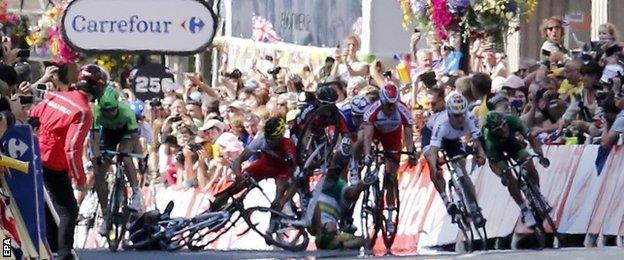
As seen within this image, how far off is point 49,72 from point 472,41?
6872mm

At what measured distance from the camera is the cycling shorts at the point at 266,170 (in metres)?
23.7

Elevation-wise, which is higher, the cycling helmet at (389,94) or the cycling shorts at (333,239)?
the cycling helmet at (389,94)

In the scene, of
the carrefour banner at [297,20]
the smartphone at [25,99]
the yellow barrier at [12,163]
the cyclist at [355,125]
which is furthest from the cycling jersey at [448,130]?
the carrefour banner at [297,20]

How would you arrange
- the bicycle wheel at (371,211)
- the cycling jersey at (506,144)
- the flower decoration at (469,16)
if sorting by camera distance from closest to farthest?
the cycling jersey at (506,144) < the bicycle wheel at (371,211) < the flower decoration at (469,16)

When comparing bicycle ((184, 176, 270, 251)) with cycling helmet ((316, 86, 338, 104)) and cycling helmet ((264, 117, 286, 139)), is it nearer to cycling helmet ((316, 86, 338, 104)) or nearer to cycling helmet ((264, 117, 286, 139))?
cycling helmet ((264, 117, 286, 139))

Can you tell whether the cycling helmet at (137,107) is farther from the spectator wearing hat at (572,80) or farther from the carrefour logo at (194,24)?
the spectator wearing hat at (572,80)

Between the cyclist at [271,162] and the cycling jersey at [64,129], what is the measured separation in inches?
137

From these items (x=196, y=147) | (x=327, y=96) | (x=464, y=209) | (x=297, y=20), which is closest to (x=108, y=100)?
(x=327, y=96)

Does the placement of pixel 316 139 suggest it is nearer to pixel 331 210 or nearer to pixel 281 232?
→ pixel 331 210

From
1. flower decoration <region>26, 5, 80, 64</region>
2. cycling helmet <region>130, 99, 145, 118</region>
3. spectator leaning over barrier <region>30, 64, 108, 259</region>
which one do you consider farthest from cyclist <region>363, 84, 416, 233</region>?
flower decoration <region>26, 5, 80, 64</region>

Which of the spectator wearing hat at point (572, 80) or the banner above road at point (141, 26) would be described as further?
the spectator wearing hat at point (572, 80)

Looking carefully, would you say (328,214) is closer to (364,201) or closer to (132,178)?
(364,201)

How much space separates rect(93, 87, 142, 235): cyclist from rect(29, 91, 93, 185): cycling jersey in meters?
2.64

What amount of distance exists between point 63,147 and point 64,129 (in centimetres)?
15
